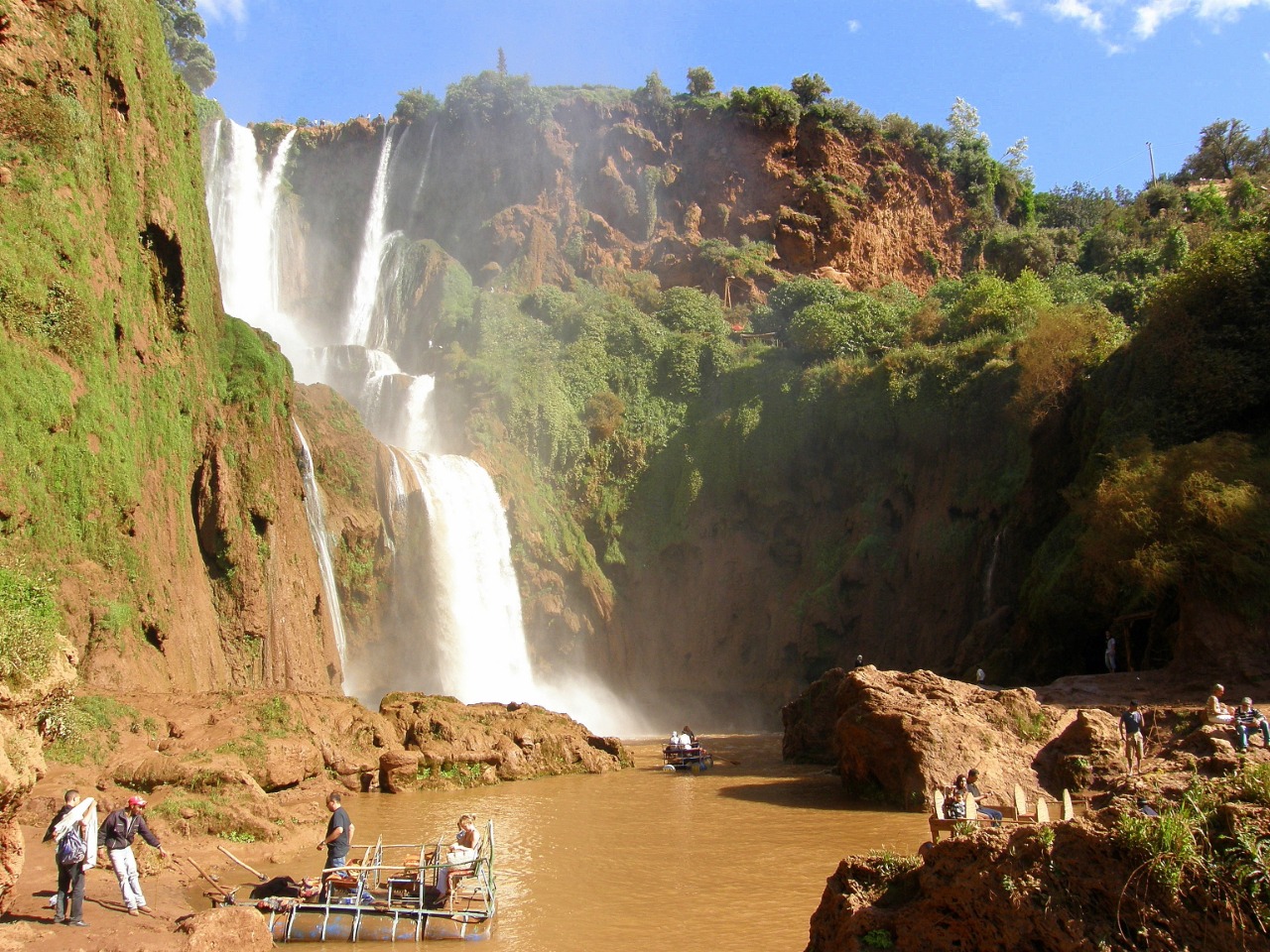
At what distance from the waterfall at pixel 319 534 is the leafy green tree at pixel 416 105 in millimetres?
35231

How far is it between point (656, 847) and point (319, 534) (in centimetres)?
1770

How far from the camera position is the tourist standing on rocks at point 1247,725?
15712mm

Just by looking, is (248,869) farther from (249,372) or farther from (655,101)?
(655,101)

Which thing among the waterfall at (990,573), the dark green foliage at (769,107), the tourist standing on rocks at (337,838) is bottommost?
the tourist standing on rocks at (337,838)

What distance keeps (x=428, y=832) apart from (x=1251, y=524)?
55.9ft

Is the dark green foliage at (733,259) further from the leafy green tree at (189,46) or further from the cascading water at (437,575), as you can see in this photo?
the leafy green tree at (189,46)

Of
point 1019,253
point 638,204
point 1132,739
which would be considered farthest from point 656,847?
point 1019,253

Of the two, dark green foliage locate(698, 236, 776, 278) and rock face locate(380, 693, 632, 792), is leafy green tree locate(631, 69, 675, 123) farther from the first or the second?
rock face locate(380, 693, 632, 792)

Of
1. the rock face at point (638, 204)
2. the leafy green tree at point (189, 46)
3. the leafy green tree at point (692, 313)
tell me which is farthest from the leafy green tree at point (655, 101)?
the leafy green tree at point (189, 46)

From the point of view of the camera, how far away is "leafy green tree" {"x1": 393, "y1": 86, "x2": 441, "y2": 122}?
5938cm

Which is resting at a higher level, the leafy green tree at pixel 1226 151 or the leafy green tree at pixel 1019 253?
the leafy green tree at pixel 1226 151

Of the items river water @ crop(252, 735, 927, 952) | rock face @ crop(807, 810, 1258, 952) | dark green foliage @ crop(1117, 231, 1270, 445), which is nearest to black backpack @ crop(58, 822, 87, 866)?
river water @ crop(252, 735, 927, 952)

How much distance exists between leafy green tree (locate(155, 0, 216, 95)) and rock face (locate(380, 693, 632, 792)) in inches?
2149

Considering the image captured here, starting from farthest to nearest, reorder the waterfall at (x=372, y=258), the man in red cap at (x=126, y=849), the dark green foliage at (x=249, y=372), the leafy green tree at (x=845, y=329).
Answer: the waterfall at (x=372, y=258) < the leafy green tree at (x=845, y=329) < the dark green foliage at (x=249, y=372) < the man in red cap at (x=126, y=849)
